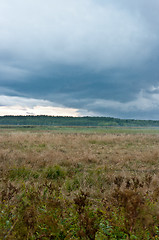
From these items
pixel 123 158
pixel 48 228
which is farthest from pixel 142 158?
pixel 48 228

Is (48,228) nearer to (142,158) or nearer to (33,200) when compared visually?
(33,200)

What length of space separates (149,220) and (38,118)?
196 meters

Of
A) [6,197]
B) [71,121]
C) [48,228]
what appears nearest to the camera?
[48,228]

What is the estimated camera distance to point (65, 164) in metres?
9.79

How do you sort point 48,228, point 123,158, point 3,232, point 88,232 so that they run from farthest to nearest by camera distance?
point 123,158 < point 48,228 < point 3,232 < point 88,232

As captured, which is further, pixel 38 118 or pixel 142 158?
pixel 38 118

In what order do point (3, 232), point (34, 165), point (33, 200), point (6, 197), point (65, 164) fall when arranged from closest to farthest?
point (3, 232) < point (6, 197) < point (33, 200) < point (34, 165) < point (65, 164)

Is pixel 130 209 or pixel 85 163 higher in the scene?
pixel 130 209

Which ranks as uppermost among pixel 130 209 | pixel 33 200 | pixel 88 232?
pixel 130 209

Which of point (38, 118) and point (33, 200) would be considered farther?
point (38, 118)

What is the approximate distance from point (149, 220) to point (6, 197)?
2608 millimetres

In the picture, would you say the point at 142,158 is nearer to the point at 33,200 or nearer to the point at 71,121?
the point at 33,200

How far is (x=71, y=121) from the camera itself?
190375 mm

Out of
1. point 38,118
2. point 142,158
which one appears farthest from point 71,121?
point 142,158
